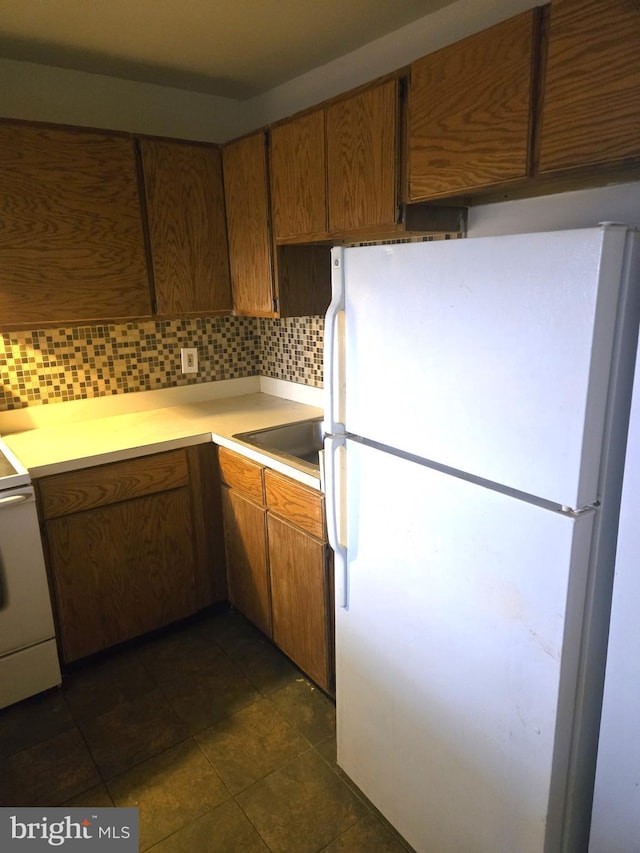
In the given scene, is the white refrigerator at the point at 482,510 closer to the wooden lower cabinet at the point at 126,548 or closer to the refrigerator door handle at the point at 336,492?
the refrigerator door handle at the point at 336,492

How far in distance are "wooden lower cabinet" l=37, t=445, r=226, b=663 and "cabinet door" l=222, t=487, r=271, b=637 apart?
0.09m

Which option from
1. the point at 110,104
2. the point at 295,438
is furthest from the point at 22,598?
the point at 110,104

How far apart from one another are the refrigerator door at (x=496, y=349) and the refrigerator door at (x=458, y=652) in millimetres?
80

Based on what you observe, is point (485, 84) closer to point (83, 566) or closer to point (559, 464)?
point (559, 464)

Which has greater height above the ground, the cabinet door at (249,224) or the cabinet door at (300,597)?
the cabinet door at (249,224)

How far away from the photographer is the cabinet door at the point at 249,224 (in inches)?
90.7

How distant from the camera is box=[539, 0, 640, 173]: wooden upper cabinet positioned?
1.12 metres

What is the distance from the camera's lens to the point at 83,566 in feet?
7.14

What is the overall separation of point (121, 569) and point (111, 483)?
37 centimetres

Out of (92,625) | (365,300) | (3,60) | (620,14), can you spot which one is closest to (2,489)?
(92,625)

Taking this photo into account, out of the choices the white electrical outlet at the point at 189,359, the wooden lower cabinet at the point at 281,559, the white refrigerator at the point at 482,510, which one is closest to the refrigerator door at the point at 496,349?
the white refrigerator at the point at 482,510

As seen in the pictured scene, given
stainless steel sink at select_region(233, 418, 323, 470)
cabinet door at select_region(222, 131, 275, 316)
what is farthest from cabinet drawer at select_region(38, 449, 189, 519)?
cabinet door at select_region(222, 131, 275, 316)

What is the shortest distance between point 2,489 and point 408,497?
1.41 metres

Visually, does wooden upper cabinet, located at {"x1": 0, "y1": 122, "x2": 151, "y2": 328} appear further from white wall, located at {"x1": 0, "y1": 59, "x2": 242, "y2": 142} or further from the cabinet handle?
the cabinet handle
